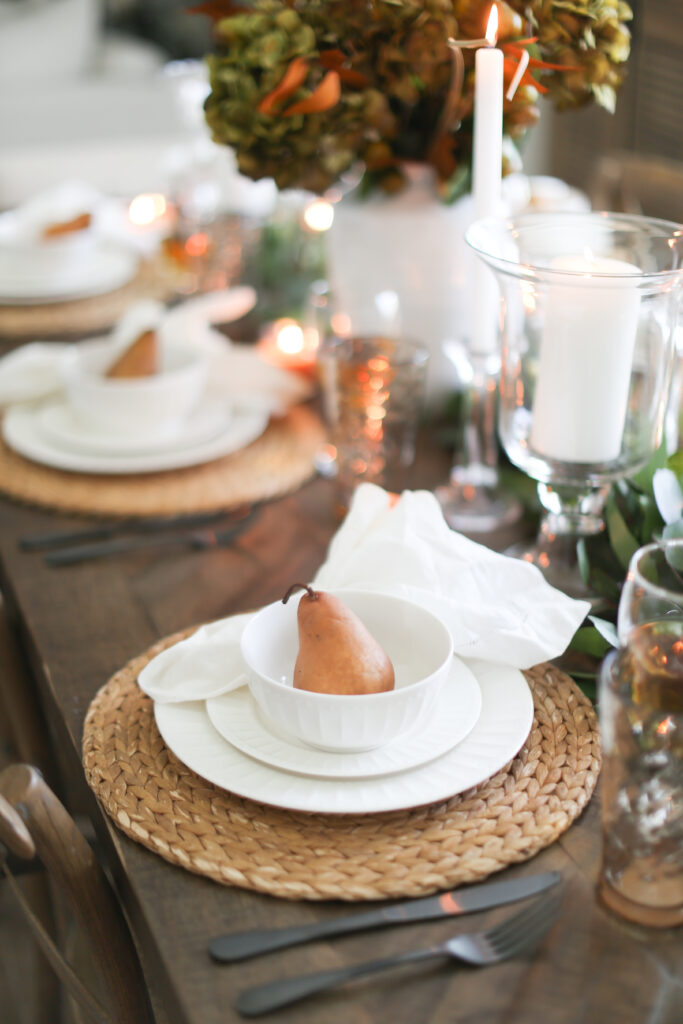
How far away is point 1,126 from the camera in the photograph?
4043 mm

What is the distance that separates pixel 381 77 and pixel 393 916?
80 cm

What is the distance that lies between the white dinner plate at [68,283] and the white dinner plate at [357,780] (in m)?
1.09

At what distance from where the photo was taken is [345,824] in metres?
0.63

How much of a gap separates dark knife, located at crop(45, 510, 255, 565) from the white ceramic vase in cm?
34

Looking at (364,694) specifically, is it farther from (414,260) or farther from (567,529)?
(414,260)

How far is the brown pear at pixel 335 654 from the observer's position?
25.0 inches

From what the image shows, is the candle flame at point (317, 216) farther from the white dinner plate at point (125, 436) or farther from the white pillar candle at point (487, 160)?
the white pillar candle at point (487, 160)

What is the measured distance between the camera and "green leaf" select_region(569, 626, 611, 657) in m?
0.77

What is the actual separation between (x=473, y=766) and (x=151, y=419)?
66cm

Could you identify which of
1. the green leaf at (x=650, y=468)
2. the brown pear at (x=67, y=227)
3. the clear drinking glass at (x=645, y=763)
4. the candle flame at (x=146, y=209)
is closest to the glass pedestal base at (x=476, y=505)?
the green leaf at (x=650, y=468)

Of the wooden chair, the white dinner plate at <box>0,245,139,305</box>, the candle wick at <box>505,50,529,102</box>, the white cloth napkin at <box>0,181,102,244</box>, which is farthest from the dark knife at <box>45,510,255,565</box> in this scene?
the wooden chair

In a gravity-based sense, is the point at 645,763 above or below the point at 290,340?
above

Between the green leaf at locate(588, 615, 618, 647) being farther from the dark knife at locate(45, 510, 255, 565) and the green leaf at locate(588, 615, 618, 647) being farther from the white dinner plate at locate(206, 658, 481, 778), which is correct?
the dark knife at locate(45, 510, 255, 565)

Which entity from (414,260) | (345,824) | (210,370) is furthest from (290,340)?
(345,824)
